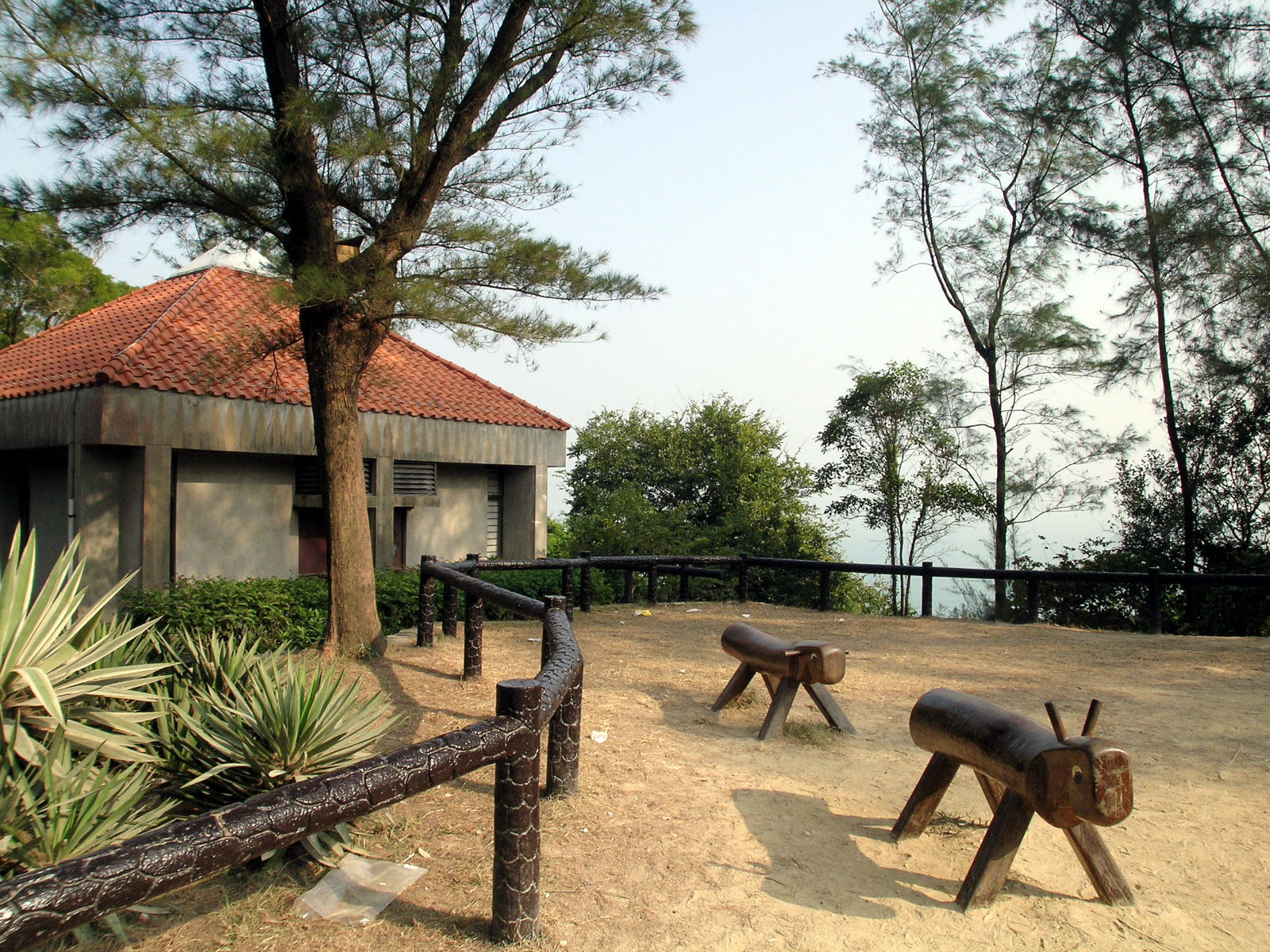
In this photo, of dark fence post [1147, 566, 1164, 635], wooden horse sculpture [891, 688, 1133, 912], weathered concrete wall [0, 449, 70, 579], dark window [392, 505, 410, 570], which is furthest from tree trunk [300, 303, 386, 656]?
dark fence post [1147, 566, 1164, 635]

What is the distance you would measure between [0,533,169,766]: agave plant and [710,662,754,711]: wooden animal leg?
3.58 meters

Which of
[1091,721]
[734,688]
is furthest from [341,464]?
[1091,721]

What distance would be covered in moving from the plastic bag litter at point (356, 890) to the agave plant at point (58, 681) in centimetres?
91

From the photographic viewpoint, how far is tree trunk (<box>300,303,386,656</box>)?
743 cm

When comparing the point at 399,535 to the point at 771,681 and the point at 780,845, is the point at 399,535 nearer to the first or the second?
the point at 771,681

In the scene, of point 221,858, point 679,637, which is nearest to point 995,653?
point 679,637

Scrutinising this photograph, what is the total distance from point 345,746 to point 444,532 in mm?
11386

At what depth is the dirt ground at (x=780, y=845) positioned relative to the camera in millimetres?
3133

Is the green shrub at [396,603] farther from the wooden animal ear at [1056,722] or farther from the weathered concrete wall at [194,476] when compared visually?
the wooden animal ear at [1056,722]

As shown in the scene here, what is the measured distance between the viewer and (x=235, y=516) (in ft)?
38.9

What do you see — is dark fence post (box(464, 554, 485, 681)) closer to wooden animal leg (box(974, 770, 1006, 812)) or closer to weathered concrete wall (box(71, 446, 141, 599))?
wooden animal leg (box(974, 770, 1006, 812))

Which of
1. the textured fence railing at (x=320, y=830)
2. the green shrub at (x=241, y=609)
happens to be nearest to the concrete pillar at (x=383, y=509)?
the green shrub at (x=241, y=609)

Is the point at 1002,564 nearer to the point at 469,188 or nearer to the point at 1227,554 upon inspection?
the point at 1227,554

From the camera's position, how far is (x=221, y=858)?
7.06 feet
